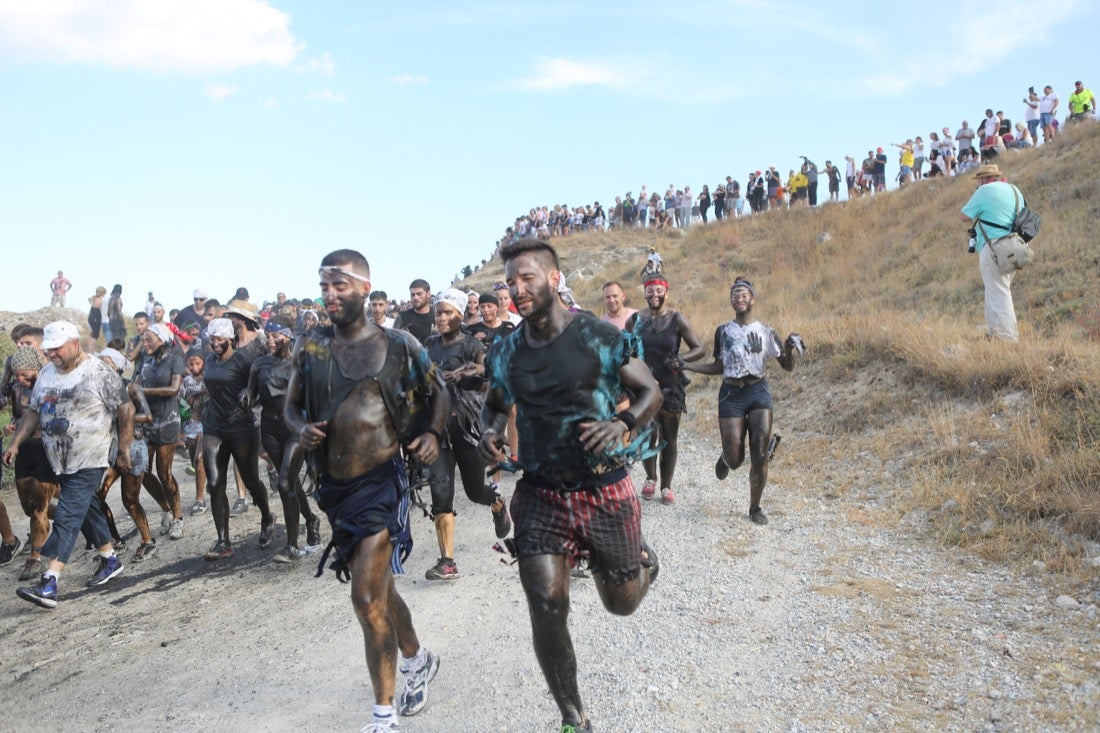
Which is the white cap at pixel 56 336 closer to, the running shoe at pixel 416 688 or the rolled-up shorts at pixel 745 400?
the running shoe at pixel 416 688

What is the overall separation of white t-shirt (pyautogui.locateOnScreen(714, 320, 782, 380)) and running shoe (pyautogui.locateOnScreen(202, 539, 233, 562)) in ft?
16.7

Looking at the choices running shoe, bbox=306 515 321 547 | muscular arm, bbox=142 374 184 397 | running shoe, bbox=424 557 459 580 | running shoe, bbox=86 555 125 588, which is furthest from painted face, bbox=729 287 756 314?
running shoe, bbox=86 555 125 588

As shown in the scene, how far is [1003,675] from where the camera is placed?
4.33 metres

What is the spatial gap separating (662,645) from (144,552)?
236 inches

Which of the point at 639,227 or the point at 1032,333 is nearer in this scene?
the point at 1032,333

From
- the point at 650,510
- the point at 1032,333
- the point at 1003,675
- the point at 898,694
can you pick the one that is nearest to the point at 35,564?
the point at 650,510

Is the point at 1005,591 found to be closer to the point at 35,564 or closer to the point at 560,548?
the point at 560,548

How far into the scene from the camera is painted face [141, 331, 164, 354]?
9.09 m

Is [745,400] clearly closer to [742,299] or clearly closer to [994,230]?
[742,299]

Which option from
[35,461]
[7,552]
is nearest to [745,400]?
[35,461]

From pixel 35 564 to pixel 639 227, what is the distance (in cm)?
3245

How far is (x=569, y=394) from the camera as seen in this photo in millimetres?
3748

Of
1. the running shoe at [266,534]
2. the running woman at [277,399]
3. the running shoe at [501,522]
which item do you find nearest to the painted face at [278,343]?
the running woman at [277,399]

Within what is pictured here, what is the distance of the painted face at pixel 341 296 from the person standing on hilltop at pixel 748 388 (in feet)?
11.9
